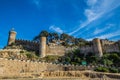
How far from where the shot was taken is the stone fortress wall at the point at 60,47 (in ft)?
177

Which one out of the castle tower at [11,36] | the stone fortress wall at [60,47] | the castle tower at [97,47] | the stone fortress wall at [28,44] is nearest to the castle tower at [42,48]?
the stone fortress wall at [60,47]

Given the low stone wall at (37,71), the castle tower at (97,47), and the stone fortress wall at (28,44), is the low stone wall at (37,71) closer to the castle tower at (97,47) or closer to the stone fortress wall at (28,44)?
the castle tower at (97,47)

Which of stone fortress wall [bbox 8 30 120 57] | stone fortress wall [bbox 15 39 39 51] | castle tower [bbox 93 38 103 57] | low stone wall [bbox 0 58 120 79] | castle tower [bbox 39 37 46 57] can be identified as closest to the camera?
low stone wall [bbox 0 58 120 79]

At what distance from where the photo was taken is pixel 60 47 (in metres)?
58.4

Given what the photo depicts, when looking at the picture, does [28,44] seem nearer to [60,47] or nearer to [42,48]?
[42,48]

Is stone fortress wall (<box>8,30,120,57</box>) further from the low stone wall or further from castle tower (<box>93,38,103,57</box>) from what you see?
the low stone wall

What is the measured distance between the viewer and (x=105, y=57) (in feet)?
164

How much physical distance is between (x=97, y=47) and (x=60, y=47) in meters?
12.7

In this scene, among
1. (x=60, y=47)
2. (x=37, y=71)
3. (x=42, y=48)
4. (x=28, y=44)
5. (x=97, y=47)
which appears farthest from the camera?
(x=28, y=44)

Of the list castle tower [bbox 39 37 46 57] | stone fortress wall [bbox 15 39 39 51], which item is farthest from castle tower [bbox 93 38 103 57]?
stone fortress wall [bbox 15 39 39 51]

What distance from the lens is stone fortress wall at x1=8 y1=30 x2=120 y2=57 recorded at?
177 ft

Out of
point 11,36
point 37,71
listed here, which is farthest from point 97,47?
point 11,36

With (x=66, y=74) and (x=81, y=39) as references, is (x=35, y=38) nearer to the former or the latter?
(x=81, y=39)

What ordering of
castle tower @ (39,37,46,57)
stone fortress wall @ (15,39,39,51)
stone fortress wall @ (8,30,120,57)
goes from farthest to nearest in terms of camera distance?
stone fortress wall @ (15,39,39,51)
stone fortress wall @ (8,30,120,57)
castle tower @ (39,37,46,57)
